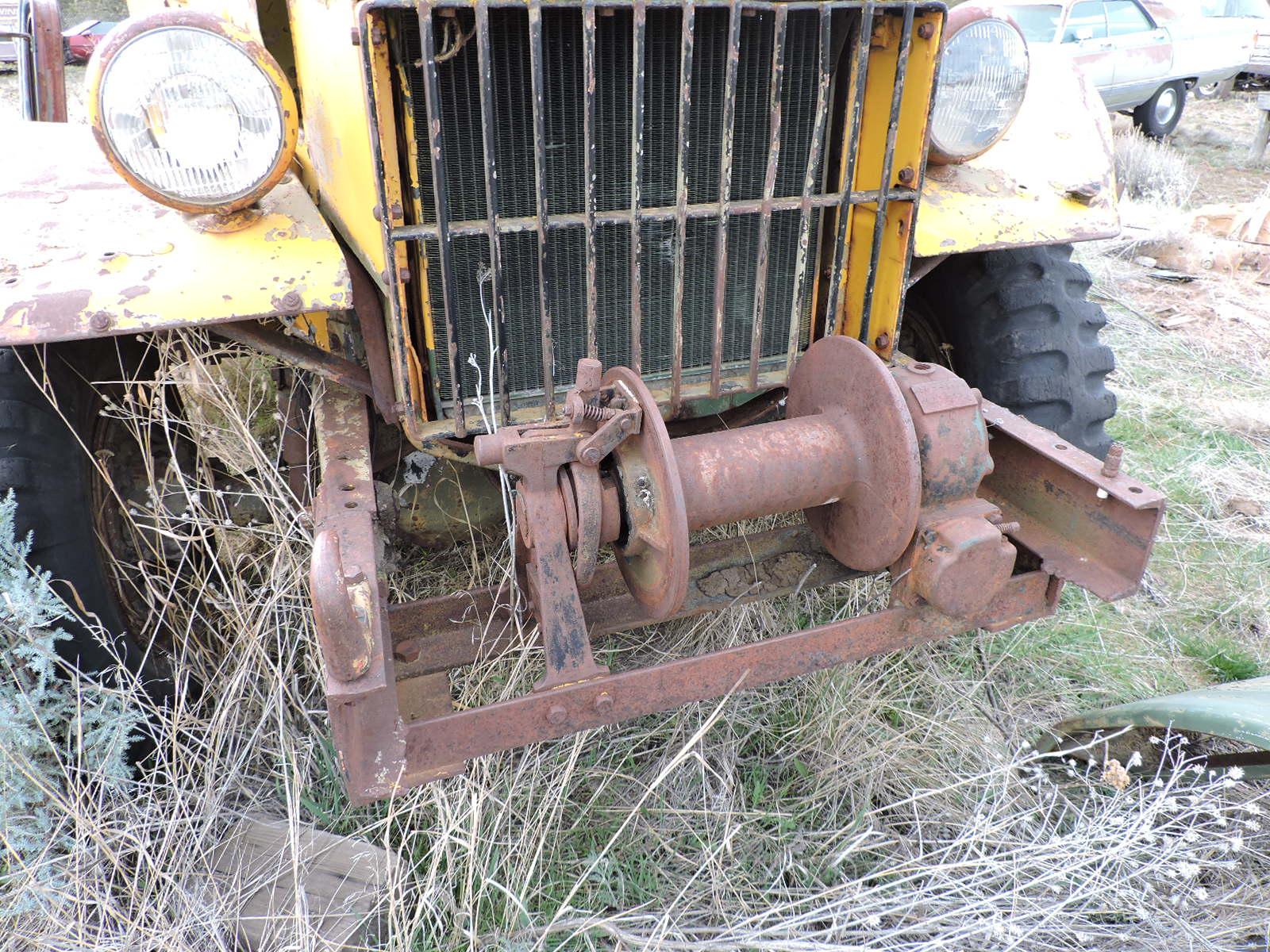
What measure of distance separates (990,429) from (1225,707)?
764mm

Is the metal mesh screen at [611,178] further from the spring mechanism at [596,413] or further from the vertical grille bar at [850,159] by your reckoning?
the spring mechanism at [596,413]

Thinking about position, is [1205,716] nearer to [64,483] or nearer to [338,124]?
[338,124]

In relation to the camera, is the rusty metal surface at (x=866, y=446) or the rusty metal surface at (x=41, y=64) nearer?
the rusty metal surface at (x=866, y=446)

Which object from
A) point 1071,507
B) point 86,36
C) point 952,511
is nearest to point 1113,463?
point 1071,507

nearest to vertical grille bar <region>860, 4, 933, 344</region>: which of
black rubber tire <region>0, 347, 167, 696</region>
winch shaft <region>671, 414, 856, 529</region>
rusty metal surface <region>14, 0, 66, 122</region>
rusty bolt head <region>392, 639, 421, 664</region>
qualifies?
winch shaft <region>671, 414, 856, 529</region>

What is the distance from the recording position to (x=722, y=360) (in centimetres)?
232

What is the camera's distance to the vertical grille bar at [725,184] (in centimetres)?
182

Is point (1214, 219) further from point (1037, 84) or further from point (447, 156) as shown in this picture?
point (447, 156)

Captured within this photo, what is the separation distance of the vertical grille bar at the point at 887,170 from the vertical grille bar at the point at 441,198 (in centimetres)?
98

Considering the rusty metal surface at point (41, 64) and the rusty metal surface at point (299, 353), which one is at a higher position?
the rusty metal surface at point (41, 64)

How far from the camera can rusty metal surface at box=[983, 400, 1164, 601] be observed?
195 cm

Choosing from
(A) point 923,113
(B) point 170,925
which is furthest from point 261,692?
(A) point 923,113

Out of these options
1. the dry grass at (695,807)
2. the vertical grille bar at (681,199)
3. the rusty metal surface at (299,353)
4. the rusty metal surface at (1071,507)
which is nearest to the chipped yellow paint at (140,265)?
the rusty metal surface at (299,353)

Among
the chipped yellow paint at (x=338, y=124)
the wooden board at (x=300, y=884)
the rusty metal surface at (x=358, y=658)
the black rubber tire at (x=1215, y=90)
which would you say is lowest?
the wooden board at (x=300, y=884)
